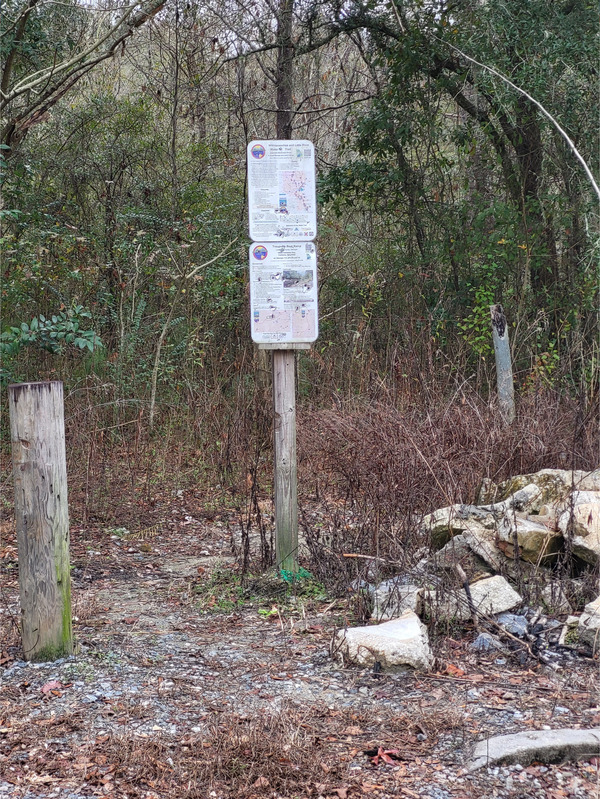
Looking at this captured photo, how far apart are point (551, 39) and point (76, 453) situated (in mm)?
6694

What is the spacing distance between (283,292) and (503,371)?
Result: 7.70 feet

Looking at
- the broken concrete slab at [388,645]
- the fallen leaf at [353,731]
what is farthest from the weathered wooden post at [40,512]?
the fallen leaf at [353,731]

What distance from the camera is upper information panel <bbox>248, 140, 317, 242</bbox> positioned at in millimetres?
4742

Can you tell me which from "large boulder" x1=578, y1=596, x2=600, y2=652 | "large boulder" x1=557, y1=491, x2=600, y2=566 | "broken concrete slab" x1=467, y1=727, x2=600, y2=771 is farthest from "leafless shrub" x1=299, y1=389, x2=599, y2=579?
"broken concrete slab" x1=467, y1=727, x2=600, y2=771

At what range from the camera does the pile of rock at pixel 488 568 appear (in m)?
3.66

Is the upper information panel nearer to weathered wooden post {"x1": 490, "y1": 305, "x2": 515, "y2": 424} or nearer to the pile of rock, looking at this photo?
the pile of rock

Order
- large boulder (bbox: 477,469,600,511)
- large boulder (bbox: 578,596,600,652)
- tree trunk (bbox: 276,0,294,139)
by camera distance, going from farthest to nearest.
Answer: tree trunk (bbox: 276,0,294,139)
large boulder (bbox: 477,469,600,511)
large boulder (bbox: 578,596,600,652)

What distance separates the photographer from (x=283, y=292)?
4762 millimetres

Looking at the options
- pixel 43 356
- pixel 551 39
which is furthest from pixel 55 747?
pixel 551 39

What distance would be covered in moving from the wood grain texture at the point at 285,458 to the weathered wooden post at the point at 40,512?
1484 millimetres

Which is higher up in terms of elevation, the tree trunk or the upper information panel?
the tree trunk

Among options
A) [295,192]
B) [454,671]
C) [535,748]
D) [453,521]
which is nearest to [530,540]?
[453,521]

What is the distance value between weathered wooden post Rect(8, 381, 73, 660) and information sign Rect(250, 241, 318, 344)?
1470 mm

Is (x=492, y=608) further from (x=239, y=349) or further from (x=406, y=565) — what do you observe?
(x=239, y=349)
